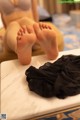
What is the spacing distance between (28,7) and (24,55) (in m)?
0.63

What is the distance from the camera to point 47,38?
104cm

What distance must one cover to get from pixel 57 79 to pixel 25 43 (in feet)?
0.94

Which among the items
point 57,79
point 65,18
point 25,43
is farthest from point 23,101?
point 65,18

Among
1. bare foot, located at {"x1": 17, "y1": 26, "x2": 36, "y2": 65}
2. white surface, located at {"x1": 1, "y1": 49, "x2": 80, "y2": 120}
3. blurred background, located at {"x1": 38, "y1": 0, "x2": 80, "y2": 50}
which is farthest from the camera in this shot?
blurred background, located at {"x1": 38, "y1": 0, "x2": 80, "y2": 50}

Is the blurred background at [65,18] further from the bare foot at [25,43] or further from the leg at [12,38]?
the bare foot at [25,43]

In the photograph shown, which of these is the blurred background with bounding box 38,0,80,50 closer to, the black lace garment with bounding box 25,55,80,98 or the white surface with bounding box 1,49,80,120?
the black lace garment with bounding box 25,55,80,98

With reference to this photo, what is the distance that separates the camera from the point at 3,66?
1084 mm

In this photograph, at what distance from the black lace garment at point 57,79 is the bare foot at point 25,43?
5.3 inches

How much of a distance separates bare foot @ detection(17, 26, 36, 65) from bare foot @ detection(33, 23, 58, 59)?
34 mm

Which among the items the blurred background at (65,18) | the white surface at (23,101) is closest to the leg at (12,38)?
the white surface at (23,101)

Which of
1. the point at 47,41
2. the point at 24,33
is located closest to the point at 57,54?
the point at 47,41

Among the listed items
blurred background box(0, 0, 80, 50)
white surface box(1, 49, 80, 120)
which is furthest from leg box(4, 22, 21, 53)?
blurred background box(0, 0, 80, 50)

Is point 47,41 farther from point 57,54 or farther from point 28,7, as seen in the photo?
point 28,7

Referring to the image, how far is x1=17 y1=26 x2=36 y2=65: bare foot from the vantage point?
1000 mm
